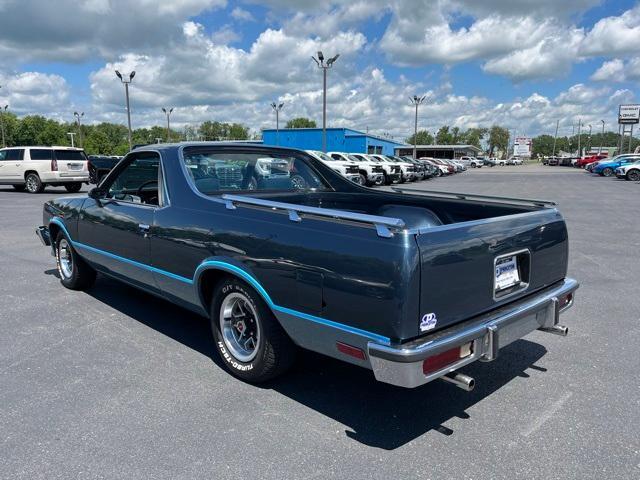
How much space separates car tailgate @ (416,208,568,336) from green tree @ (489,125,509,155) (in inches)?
6456

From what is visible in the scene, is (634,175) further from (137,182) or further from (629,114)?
(629,114)

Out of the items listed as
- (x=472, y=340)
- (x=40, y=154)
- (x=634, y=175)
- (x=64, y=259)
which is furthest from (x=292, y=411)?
(x=634, y=175)

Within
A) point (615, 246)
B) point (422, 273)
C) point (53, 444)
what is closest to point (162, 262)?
point (53, 444)

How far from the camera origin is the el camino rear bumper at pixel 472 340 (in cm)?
258

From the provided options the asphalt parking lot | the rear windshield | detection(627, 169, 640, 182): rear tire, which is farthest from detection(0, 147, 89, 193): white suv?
detection(627, 169, 640, 182): rear tire

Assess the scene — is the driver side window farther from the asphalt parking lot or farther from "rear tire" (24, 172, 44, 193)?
"rear tire" (24, 172, 44, 193)

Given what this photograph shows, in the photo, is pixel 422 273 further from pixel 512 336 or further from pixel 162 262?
pixel 162 262

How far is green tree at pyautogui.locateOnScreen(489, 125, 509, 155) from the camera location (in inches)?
6132

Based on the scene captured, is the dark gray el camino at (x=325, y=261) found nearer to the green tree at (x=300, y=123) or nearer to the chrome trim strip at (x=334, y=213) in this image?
the chrome trim strip at (x=334, y=213)

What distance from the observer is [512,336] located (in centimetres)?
315

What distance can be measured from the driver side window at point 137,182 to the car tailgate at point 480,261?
3007 millimetres

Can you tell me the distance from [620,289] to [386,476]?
4746mm

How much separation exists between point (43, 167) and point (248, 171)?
700 inches

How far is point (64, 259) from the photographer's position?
6098mm
